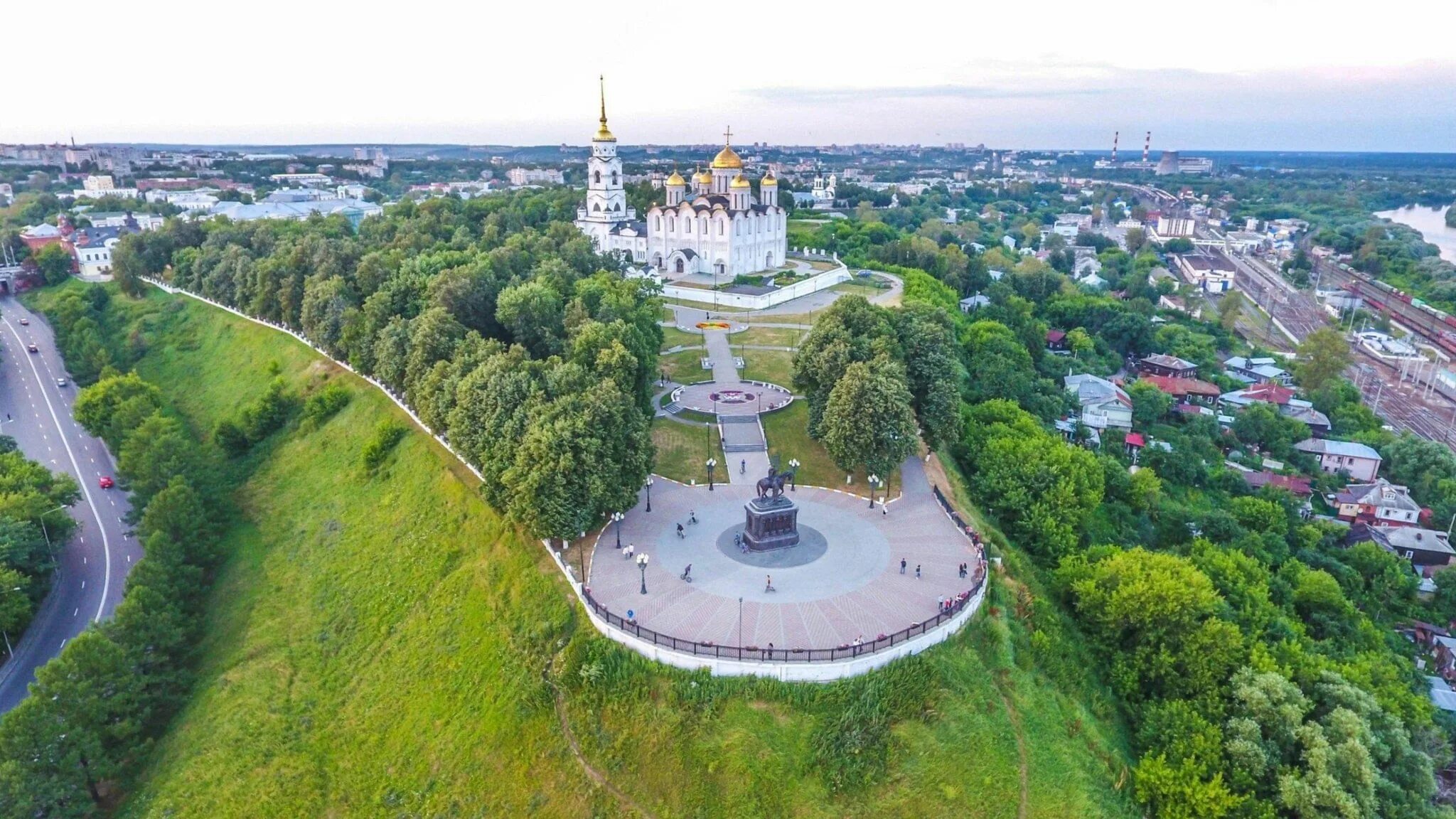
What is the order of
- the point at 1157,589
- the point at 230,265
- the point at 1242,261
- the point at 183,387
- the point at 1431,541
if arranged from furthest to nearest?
1. the point at 1242,261
2. the point at 230,265
3. the point at 183,387
4. the point at 1431,541
5. the point at 1157,589

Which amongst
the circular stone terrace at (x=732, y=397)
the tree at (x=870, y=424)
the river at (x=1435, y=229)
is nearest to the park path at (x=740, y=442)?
the circular stone terrace at (x=732, y=397)

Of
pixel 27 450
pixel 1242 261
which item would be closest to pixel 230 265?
pixel 27 450

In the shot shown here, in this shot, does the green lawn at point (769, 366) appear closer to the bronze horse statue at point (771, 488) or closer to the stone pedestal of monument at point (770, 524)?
the bronze horse statue at point (771, 488)

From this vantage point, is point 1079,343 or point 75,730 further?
point 1079,343

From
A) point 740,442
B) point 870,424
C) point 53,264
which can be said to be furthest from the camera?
point 53,264

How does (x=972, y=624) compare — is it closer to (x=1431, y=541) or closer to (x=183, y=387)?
(x=1431, y=541)

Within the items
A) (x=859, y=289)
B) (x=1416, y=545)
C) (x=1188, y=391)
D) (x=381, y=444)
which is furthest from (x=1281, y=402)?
(x=381, y=444)

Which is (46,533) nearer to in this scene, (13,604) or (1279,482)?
(13,604)
